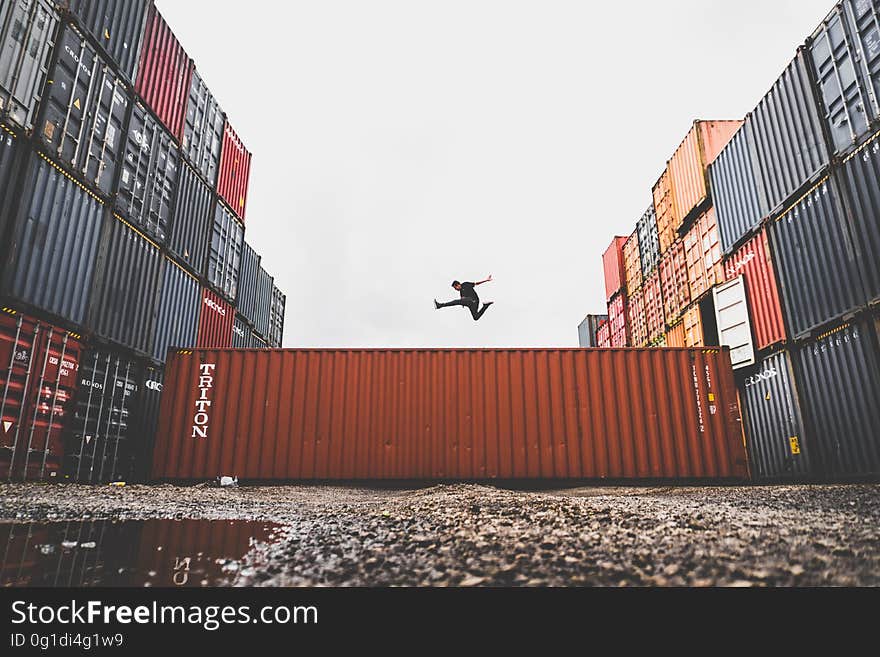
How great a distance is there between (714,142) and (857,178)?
640cm

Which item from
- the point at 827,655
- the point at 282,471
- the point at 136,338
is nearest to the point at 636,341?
the point at 282,471

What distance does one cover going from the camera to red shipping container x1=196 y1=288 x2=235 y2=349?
1493cm

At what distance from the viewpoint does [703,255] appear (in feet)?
48.5

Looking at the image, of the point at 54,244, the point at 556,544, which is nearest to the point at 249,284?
the point at 54,244

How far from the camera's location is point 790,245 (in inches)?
431

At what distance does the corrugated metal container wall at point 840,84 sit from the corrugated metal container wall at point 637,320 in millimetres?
9573

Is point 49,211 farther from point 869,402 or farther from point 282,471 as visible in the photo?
point 869,402

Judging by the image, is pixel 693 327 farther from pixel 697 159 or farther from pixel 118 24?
pixel 118 24

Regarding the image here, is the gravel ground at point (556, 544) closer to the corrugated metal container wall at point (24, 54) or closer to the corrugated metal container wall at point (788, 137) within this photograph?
the corrugated metal container wall at point (24, 54)

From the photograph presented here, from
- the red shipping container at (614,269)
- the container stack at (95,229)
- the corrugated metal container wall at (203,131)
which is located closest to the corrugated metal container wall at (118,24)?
the container stack at (95,229)

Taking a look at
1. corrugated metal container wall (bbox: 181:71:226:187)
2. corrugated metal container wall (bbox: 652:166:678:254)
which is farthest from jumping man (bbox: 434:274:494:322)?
corrugated metal container wall (bbox: 181:71:226:187)

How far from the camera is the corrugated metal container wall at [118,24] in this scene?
34.4 feet

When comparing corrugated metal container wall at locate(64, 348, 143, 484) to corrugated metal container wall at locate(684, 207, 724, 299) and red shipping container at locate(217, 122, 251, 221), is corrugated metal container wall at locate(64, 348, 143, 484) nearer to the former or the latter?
red shipping container at locate(217, 122, 251, 221)

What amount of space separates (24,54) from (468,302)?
10.0 metres
